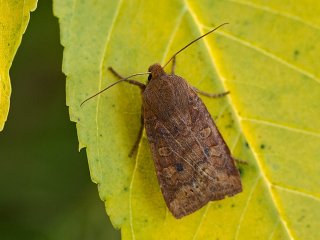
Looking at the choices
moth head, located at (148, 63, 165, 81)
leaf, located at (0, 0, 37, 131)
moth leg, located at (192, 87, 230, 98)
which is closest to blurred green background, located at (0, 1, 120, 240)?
moth head, located at (148, 63, 165, 81)

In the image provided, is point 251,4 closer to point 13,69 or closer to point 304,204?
point 304,204

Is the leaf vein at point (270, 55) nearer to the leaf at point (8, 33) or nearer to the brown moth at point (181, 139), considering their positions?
the brown moth at point (181, 139)

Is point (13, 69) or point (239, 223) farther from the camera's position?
point (13, 69)

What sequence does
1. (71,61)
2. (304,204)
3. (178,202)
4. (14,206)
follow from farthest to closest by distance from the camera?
(14,206), (178,202), (304,204), (71,61)

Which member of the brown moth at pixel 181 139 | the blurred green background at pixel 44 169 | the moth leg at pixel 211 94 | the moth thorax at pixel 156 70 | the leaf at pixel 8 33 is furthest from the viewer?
the blurred green background at pixel 44 169

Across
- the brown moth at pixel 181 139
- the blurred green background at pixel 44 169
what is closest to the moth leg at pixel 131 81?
the brown moth at pixel 181 139

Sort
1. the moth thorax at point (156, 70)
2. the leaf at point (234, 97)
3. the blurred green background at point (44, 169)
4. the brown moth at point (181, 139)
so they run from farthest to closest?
the blurred green background at point (44, 169), the brown moth at point (181, 139), the moth thorax at point (156, 70), the leaf at point (234, 97)

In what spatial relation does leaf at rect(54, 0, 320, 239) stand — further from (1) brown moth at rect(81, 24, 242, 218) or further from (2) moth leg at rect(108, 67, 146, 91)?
(1) brown moth at rect(81, 24, 242, 218)

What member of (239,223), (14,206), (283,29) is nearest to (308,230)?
(239,223)
